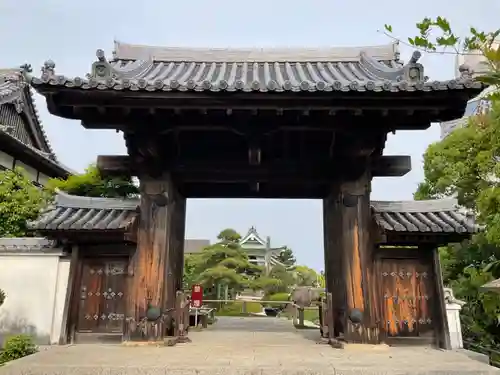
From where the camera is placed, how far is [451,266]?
16.5 m

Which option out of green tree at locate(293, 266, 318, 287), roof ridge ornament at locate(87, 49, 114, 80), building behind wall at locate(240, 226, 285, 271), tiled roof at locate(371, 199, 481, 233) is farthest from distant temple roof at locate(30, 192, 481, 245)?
building behind wall at locate(240, 226, 285, 271)

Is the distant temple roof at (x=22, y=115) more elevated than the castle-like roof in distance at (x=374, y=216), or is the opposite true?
the distant temple roof at (x=22, y=115)

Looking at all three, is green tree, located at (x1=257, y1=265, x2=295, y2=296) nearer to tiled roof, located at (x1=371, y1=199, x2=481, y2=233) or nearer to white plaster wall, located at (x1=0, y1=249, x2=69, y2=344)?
white plaster wall, located at (x1=0, y1=249, x2=69, y2=344)

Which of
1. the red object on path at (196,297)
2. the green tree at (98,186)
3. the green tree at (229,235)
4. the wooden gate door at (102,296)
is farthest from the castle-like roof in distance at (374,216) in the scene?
the green tree at (229,235)

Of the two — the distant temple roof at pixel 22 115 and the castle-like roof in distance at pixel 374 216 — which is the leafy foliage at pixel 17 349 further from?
the distant temple roof at pixel 22 115

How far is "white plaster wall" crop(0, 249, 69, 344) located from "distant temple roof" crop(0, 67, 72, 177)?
10.8m

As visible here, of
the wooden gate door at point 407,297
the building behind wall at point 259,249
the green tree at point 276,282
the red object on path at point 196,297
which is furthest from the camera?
the building behind wall at point 259,249

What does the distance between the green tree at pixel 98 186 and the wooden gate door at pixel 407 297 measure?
11.0 m

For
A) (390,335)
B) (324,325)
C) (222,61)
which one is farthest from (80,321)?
(222,61)

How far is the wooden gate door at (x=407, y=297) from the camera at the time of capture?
6.95 metres

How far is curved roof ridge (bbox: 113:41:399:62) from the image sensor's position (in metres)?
8.82

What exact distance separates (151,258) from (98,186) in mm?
11079

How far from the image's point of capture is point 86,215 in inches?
279

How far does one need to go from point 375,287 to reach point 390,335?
0.99 meters
